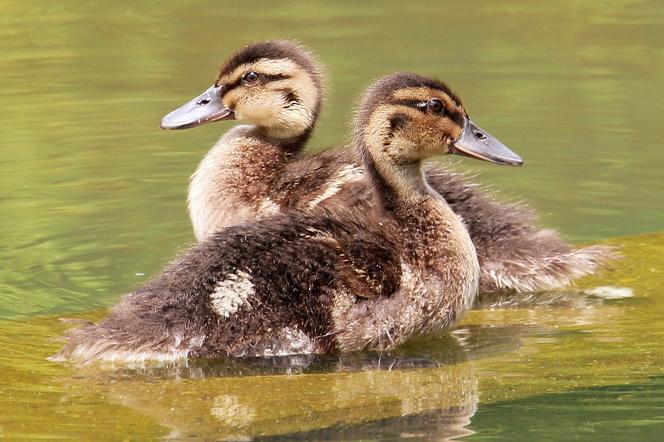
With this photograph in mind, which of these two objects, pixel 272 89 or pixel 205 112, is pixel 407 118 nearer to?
pixel 272 89

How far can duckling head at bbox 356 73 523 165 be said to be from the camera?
6.55 metres

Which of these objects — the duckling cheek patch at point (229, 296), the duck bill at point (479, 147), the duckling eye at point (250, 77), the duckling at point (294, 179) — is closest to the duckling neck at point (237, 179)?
the duckling at point (294, 179)

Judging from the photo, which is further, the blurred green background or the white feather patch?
the blurred green background

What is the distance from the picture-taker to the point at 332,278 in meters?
6.04

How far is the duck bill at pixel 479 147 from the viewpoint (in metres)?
6.75

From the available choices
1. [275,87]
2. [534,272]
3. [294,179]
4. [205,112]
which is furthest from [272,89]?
[534,272]

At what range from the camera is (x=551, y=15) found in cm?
1291

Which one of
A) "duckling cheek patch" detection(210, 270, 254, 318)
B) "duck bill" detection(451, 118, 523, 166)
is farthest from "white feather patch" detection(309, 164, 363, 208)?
"duckling cheek patch" detection(210, 270, 254, 318)

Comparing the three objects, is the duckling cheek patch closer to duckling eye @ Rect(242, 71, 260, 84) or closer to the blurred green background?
the blurred green background

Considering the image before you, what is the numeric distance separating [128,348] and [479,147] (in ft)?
6.15

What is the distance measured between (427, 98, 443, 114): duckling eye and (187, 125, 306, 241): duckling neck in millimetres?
986

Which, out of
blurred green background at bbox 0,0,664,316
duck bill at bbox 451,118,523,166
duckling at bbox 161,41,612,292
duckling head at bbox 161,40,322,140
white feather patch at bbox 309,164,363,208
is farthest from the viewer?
blurred green background at bbox 0,0,664,316

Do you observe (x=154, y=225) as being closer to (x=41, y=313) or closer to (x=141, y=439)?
(x=41, y=313)

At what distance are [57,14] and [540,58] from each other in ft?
13.8
